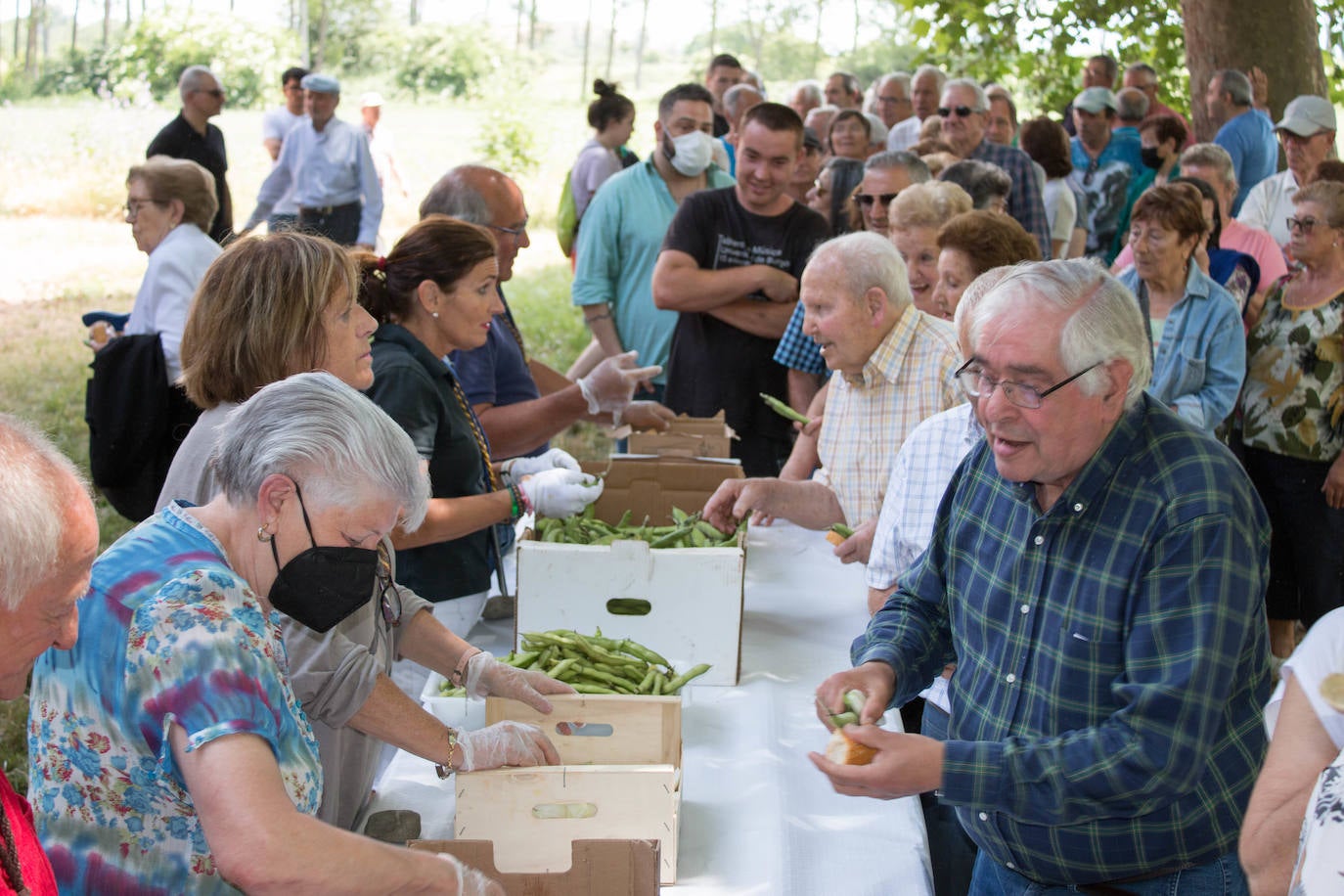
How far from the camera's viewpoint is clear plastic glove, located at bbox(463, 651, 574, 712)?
2375 millimetres

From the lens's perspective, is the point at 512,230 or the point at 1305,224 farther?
the point at 1305,224

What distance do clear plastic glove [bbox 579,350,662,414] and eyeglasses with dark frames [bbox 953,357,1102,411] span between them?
2.07 meters

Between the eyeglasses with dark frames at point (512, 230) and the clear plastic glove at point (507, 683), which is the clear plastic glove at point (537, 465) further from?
the clear plastic glove at point (507, 683)

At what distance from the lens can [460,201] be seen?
4059 millimetres

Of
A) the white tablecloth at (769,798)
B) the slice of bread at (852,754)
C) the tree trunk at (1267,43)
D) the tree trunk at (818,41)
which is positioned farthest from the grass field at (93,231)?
the tree trunk at (818,41)

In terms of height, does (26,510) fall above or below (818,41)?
below

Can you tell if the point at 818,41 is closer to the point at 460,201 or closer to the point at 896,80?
the point at 896,80

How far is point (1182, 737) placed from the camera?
1.79 meters

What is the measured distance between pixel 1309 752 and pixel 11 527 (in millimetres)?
1531

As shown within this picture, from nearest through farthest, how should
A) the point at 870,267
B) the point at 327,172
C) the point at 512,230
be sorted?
the point at 870,267
the point at 512,230
the point at 327,172

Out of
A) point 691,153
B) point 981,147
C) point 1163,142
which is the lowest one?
A: point 691,153

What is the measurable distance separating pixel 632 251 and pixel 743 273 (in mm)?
898

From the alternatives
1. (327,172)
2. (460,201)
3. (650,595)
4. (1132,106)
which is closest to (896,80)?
(1132,106)

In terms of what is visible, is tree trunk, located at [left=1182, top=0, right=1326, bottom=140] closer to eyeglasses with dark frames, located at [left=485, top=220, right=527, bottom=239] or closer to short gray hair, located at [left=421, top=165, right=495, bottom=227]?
eyeglasses with dark frames, located at [left=485, top=220, right=527, bottom=239]
